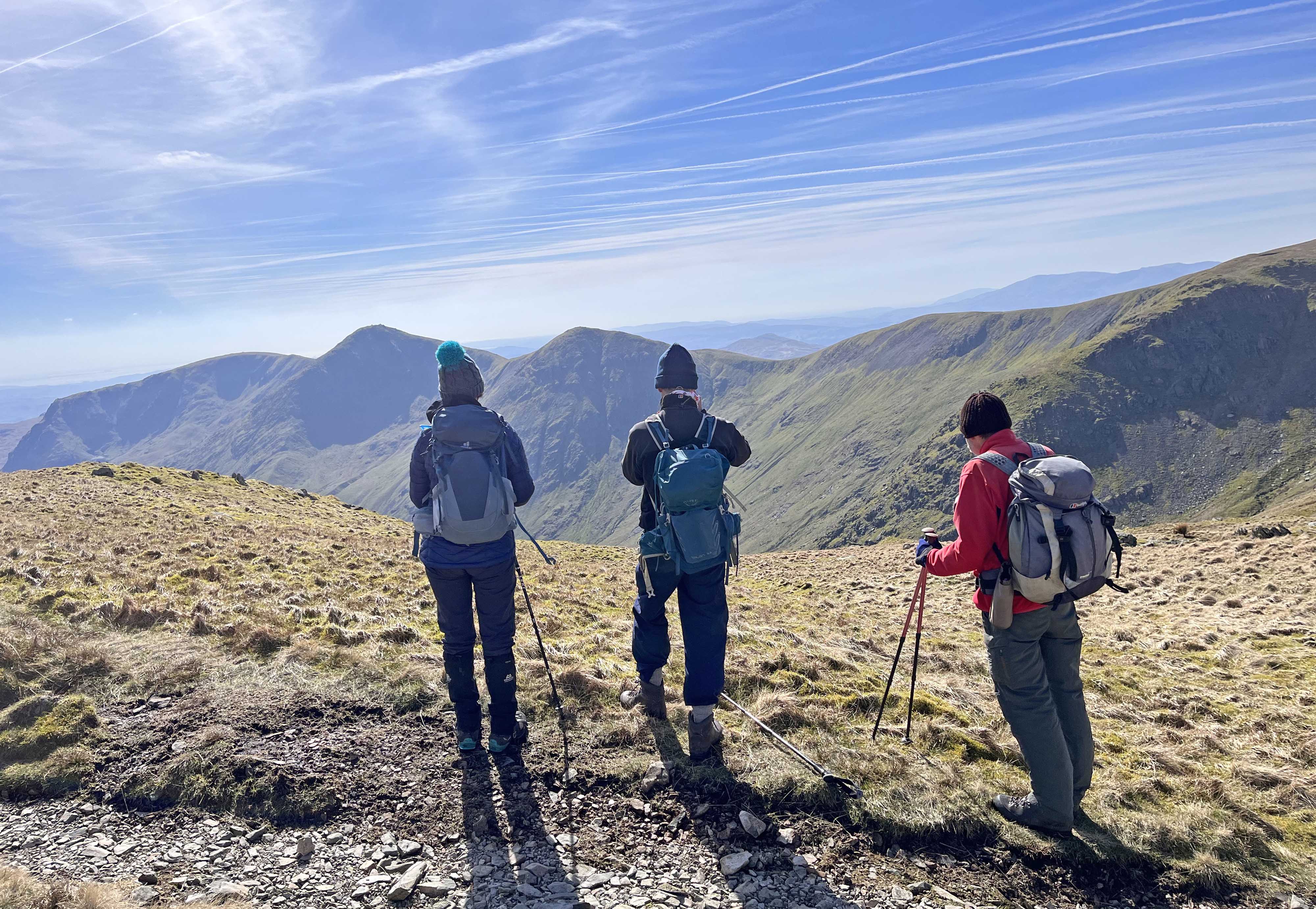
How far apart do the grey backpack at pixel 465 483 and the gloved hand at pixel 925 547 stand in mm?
4117

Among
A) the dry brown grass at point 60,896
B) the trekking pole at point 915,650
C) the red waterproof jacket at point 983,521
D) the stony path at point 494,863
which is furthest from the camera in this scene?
the trekking pole at point 915,650

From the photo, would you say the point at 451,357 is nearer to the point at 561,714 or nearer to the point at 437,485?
the point at 437,485

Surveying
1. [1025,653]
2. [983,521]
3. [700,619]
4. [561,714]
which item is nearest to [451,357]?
[700,619]

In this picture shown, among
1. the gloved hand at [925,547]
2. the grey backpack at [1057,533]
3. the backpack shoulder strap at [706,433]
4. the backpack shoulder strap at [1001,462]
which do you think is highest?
the backpack shoulder strap at [706,433]

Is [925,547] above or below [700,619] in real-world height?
above

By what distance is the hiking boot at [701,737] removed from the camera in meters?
6.58

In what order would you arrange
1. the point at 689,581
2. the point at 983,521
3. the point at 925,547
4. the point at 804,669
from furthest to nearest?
1. the point at 804,669
2. the point at 689,581
3. the point at 925,547
4. the point at 983,521

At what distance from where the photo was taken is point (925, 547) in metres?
6.55

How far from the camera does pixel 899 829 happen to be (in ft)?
18.3

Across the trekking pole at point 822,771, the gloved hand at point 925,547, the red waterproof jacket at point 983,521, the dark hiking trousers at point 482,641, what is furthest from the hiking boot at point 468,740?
the red waterproof jacket at point 983,521

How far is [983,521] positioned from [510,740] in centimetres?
506

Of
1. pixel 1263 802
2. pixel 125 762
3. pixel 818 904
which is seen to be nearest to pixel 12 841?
pixel 125 762

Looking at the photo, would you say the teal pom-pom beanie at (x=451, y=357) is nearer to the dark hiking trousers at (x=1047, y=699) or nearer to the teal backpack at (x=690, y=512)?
the teal backpack at (x=690, y=512)

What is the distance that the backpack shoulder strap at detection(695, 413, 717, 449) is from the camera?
6.73 metres
